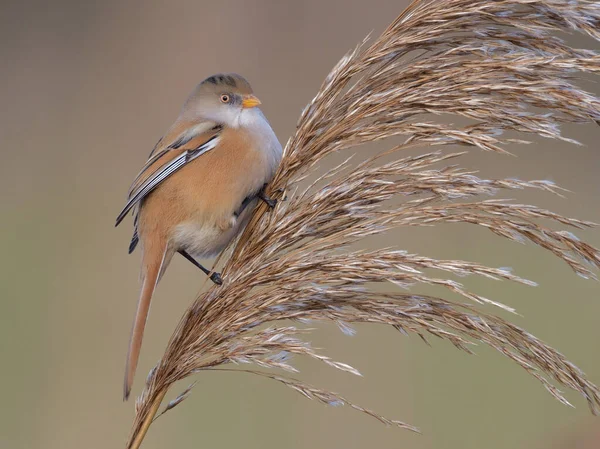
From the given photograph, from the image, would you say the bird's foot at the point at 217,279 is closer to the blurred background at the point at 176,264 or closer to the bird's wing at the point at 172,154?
the bird's wing at the point at 172,154

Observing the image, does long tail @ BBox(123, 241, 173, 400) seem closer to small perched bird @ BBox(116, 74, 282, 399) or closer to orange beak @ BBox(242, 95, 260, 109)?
small perched bird @ BBox(116, 74, 282, 399)

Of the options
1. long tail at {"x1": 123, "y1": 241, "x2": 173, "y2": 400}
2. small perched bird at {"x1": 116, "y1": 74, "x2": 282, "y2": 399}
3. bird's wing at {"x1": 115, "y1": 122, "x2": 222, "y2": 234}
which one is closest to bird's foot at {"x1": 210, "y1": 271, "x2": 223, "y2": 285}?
long tail at {"x1": 123, "y1": 241, "x2": 173, "y2": 400}

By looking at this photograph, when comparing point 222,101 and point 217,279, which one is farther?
point 222,101

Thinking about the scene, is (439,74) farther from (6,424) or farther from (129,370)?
(6,424)

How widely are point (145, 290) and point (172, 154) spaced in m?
0.51

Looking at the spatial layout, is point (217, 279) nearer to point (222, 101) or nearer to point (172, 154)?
point (172, 154)

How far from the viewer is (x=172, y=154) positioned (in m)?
2.46

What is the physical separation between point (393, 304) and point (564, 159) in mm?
3998

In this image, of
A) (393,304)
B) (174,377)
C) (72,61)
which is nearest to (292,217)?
(393,304)

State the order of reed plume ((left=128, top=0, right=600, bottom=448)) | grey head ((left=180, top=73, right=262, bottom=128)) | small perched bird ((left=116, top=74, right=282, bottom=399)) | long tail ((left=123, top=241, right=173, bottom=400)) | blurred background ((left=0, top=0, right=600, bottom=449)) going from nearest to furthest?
reed plume ((left=128, top=0, right=600, bottom=448))
long tail ((left=123, top=241, right=173, bottom=400))
small perched bird ((left=116, top=74, right=282, bottom=399))
grey head ((left=180, top=73, right=262, bottom=128))
blurred background ((left=0, top=0, right=600, bottom=449))

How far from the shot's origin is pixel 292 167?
6.13 ft

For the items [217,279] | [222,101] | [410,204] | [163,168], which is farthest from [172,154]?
[410,204]

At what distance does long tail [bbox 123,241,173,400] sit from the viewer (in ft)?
5.77

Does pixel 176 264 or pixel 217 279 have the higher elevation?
pixel 217 279
